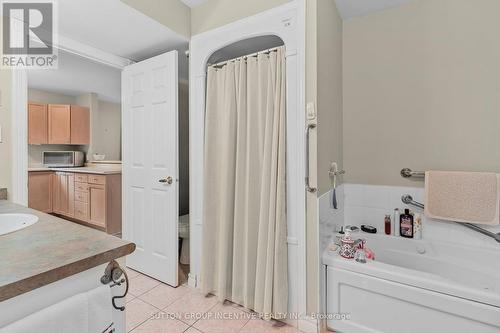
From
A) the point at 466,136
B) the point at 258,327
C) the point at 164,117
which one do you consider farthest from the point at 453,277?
the point at 164,117

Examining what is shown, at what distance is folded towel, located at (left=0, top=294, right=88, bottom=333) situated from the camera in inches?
23.2

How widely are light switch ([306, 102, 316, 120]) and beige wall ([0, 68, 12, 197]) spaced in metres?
1.93

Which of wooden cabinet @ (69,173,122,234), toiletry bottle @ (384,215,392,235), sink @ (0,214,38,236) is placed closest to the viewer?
sink @ (0,214,38,236)

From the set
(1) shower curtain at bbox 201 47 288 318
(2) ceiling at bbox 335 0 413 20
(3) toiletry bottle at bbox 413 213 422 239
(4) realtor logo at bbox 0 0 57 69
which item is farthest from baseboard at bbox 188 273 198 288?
(2) ceiling at bbox 335 0 413 20

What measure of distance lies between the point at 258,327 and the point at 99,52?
8.83ft

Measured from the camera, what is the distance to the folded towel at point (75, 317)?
0.60 m

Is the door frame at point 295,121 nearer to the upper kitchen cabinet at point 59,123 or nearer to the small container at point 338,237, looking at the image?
the small container at point 338,237

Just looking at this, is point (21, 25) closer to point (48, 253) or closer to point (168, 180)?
point (168, 180)

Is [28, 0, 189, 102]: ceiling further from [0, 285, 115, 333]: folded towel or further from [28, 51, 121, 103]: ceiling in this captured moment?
[0, 285, 115, 333]: folded towel

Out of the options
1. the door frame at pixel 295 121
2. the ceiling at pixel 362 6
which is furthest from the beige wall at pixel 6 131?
the ceiling at pixel 362 6

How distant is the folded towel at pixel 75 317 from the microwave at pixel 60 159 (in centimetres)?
470

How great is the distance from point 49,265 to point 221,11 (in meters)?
2.03

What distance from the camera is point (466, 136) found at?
187 cm

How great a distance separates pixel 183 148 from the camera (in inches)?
130
